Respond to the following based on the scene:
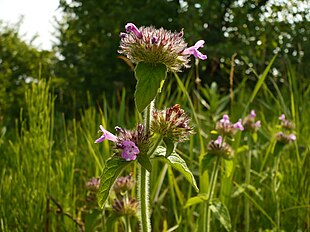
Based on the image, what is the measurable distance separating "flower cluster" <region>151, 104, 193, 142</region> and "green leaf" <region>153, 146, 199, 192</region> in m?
0.03

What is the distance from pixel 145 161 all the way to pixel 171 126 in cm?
10

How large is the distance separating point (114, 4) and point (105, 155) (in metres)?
6.26

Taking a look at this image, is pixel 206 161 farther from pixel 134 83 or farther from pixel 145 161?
pixel 134 83

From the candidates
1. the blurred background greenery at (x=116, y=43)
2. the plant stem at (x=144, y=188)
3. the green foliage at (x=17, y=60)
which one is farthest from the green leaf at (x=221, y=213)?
the green foliage at (x=17, y=60)

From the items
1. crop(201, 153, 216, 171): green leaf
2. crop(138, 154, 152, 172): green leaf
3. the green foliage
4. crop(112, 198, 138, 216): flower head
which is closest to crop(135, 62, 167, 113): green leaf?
crop(138, 154, 152, 172): green leaf

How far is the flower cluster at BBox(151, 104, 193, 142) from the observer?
38.9 inches

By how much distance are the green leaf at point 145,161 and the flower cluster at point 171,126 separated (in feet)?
0.21

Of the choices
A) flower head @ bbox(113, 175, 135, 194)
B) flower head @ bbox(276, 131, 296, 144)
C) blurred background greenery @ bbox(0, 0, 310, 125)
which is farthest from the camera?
blurred background greenery @ bbox(0, 0, 310, 125)

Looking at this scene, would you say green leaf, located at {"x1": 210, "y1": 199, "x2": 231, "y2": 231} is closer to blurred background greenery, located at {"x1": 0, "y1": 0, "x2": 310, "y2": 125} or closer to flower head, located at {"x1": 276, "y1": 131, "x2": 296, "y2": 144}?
flower head, located at {"x1": 276, "y1": 131, "x2": 296, "y2": 144}

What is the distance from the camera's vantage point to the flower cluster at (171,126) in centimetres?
99

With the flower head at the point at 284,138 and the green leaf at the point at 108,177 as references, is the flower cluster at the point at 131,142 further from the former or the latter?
the flower head at the point at 284,138

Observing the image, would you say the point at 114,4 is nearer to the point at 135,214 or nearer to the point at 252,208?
the point at 252,208

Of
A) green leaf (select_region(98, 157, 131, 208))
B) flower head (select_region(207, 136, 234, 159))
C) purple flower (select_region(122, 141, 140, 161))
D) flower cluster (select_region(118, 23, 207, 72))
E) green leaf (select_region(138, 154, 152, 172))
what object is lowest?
green leaf (select_region(98, 157, 131, 208))

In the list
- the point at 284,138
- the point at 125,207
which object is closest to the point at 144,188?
the point at 125,207
